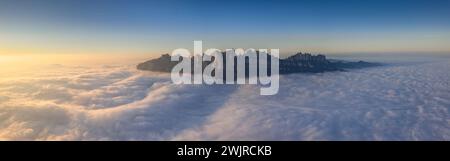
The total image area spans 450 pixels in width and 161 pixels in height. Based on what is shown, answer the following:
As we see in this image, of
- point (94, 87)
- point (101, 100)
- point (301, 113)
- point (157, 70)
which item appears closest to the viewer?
point (301, 113)

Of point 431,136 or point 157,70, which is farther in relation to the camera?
point 157,70

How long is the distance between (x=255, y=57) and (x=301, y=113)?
292ft

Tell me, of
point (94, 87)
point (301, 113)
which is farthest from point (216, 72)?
point (301, 113)

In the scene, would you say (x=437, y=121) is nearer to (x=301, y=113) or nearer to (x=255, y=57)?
(x=301, y=113)

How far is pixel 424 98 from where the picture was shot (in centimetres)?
3622

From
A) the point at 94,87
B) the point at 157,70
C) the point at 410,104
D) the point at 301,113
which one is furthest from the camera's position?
the point at 157,70

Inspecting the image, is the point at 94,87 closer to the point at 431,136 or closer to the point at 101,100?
the point at 101,100

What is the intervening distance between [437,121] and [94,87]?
159ft
